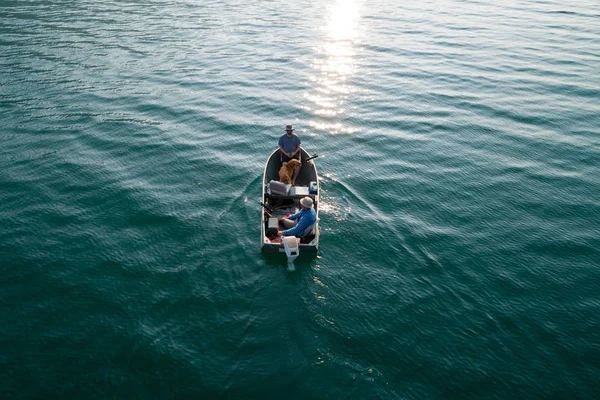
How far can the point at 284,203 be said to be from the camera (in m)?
21.9

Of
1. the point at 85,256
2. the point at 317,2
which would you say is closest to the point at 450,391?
the point at 85,256

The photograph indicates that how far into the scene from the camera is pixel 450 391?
1366cm

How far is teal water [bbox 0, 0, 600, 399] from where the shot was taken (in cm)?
1430

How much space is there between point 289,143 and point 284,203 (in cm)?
376

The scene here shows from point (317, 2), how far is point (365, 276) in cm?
7955

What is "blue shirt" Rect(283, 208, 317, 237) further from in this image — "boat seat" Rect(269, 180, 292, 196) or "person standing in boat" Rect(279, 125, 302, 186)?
"person standing in boat" Rect(279, 125, 302, 186)

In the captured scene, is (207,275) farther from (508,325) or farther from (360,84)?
(360,84)

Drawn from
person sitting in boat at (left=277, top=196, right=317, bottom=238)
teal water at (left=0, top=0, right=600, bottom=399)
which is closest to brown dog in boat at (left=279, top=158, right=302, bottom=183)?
teal water at (left=0, top=0, right=600, bottom=399)

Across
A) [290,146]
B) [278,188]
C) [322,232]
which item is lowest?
[322,232]

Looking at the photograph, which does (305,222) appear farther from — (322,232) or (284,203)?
(284,203)

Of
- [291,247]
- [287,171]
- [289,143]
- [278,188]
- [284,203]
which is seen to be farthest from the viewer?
[289,143]

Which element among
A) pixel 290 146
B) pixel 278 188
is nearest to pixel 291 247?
pixel 278 188

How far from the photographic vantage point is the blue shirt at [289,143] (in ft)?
77.6

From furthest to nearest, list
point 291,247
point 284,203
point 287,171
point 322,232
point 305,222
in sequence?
point 287,171, point 284,203, point 322,232, point 305,222, point 291,247
